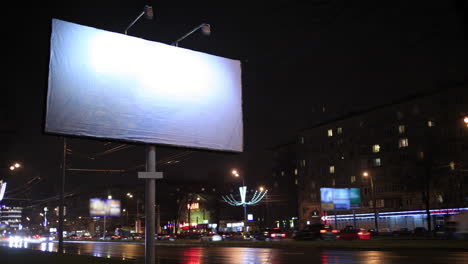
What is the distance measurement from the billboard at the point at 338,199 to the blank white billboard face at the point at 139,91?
43.7m

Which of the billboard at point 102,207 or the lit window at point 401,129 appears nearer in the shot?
the billboard at point 102,207

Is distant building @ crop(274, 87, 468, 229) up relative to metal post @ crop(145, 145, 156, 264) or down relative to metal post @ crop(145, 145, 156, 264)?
up

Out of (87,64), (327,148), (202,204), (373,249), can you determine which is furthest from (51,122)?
(202,204)

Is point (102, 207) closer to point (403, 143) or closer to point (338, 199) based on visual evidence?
point (338, 199)

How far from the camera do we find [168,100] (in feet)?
42.9

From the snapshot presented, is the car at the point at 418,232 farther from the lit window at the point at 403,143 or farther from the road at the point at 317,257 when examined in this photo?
the road at the point at 317,257

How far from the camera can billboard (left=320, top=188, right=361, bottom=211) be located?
5584 centimetres

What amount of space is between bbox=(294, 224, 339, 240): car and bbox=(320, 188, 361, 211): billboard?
300 cm

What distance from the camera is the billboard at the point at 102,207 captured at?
184 feet

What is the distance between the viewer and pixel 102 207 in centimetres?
5662

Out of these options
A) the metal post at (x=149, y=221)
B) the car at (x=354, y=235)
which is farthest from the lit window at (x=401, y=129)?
the metal post at (x=149, y=221)

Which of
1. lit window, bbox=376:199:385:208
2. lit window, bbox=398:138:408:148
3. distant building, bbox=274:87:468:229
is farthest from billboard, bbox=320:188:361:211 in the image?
lit window, bbox=376:199:385:208

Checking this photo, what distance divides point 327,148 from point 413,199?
23.6 metres

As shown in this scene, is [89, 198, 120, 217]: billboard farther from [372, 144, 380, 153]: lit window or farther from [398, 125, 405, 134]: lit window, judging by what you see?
[398, 125, 405, 134]: lit window
